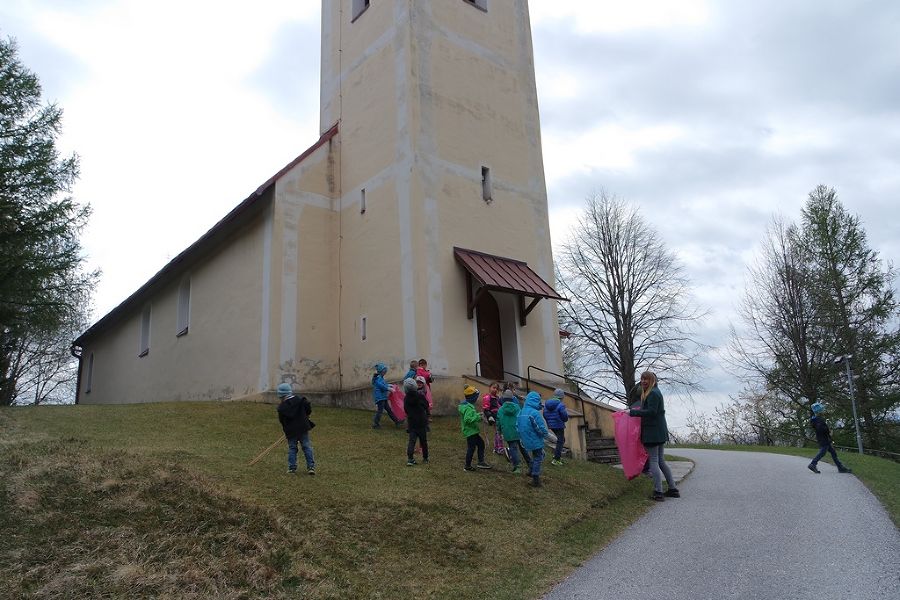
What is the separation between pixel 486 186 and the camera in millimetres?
20172

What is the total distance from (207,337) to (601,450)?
43.8 feet

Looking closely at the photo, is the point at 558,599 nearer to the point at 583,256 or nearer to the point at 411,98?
the point at 411,98

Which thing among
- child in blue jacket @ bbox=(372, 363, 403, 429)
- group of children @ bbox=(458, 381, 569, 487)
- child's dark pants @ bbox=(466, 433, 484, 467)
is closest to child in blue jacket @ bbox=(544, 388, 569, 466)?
group of children @ bbox=(458, 381, 569, 487)

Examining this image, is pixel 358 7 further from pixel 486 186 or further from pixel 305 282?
pixel 305 282

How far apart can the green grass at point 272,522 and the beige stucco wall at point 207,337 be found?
8326mm

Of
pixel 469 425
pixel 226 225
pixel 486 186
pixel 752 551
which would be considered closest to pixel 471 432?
pixel 469 425

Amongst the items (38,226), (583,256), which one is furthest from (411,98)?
(583,256)

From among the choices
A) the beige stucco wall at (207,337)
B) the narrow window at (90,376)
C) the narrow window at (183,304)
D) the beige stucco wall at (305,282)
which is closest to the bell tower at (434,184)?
the beige stucco wall at (305,282)

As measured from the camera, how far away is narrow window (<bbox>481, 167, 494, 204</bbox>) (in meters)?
20.0

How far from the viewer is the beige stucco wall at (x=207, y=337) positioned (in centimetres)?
2025

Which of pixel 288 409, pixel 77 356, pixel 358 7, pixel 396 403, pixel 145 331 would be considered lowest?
pixel 288 409

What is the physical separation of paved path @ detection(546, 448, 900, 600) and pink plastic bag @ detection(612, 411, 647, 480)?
0.90 metres

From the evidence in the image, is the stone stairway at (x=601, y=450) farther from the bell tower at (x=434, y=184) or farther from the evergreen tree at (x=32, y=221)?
the evergreen tree at (x=32, y=221)

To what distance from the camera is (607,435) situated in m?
16.6
